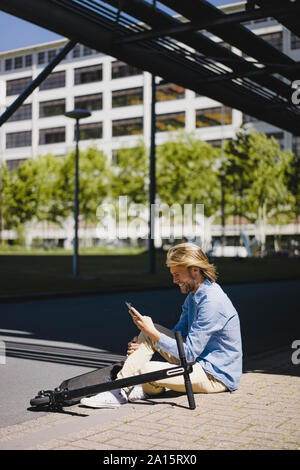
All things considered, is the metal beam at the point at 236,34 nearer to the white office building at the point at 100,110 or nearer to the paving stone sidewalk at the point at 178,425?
the paving stone sidewalk at the point at 178,425

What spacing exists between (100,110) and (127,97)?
3.66 metres

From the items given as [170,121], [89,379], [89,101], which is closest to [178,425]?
[89,379]

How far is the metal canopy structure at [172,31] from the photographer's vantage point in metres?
8.51

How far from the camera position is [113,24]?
927 cm

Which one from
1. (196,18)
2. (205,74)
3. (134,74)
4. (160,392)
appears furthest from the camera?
(134,74)

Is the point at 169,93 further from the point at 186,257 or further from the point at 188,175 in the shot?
the point at 186,257

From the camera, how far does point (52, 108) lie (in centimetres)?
7700

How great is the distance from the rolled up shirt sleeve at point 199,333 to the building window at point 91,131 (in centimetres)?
7236

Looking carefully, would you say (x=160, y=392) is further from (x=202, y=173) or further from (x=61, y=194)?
(x=61, y=194)

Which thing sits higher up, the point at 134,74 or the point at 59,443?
the point at 134,74

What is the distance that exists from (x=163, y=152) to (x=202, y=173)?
12.5ft

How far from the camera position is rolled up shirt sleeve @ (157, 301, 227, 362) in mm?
4738

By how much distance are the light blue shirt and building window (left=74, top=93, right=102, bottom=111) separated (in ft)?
237
